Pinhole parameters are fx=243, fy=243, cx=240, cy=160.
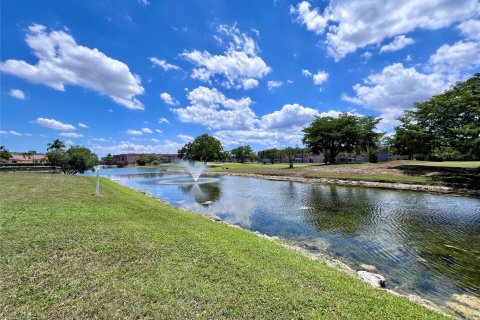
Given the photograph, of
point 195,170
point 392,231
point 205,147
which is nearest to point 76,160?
point 195,170

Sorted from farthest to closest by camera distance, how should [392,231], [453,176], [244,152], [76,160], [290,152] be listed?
1. [244,152]
2. [290,152]
3. [76,160]
4. [453,176]
5. [392,231]

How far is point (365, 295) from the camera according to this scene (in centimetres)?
502

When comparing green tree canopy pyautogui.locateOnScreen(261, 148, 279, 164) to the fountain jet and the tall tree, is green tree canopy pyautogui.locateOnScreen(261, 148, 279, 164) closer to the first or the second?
the tall tree

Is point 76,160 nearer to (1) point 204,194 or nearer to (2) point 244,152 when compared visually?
(1) point 204,194

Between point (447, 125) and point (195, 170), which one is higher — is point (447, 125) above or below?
above

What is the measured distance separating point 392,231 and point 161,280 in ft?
38.0

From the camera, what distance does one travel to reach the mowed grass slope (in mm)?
4203

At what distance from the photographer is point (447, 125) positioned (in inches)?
1359

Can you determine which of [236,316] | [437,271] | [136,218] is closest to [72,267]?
[236,316]

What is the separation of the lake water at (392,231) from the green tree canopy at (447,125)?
49.9 ft

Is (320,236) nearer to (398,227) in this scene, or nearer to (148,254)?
(398,227)

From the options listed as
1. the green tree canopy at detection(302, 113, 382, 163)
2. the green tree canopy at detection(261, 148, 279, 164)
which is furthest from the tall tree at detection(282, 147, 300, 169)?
the green tree canopy at detection(261, 148, 279, 164)

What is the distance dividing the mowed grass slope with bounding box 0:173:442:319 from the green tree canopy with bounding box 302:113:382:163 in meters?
56.0

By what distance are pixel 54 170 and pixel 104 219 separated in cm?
3462
